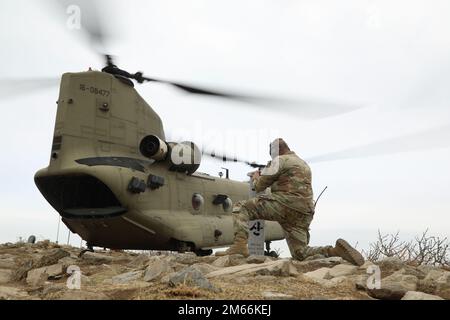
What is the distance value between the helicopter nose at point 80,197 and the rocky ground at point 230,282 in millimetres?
2451

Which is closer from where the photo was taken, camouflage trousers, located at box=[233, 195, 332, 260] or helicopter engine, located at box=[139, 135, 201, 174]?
camouflage trousers, located at box=[233, 195, 332, 260]

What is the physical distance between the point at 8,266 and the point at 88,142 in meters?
3.17

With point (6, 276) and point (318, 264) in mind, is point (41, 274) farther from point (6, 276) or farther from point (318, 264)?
point (318, 264)

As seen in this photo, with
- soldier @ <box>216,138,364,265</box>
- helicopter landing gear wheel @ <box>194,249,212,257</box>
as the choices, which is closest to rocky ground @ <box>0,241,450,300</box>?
soldier @ <box>216,138,364,265</box>

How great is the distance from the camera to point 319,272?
4.76 metres

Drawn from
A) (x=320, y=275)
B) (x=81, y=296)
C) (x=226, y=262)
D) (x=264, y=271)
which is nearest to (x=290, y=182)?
(x=226, y=262)

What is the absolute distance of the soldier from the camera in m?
6.42

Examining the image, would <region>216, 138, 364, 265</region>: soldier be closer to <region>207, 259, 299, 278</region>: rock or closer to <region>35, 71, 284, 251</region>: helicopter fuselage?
<region>207, 259, 299, 278</region>: rock

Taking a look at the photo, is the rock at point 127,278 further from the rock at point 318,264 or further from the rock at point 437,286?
the rock at point 437,286

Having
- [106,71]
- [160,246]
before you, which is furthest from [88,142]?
[160,246]

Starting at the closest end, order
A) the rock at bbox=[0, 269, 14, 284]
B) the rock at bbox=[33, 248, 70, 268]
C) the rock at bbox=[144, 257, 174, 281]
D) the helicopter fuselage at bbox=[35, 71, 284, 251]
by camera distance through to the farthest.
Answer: the rock at bbox=[144, 257, 174, 281]
the rock at bbox=[0, 269, 14, 284]
the rock at bbox=[33, 248, 70, 268]
the helicopter fuselage at bbox=[35, 71, 284, 251]

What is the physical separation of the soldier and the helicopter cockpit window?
428 cm
